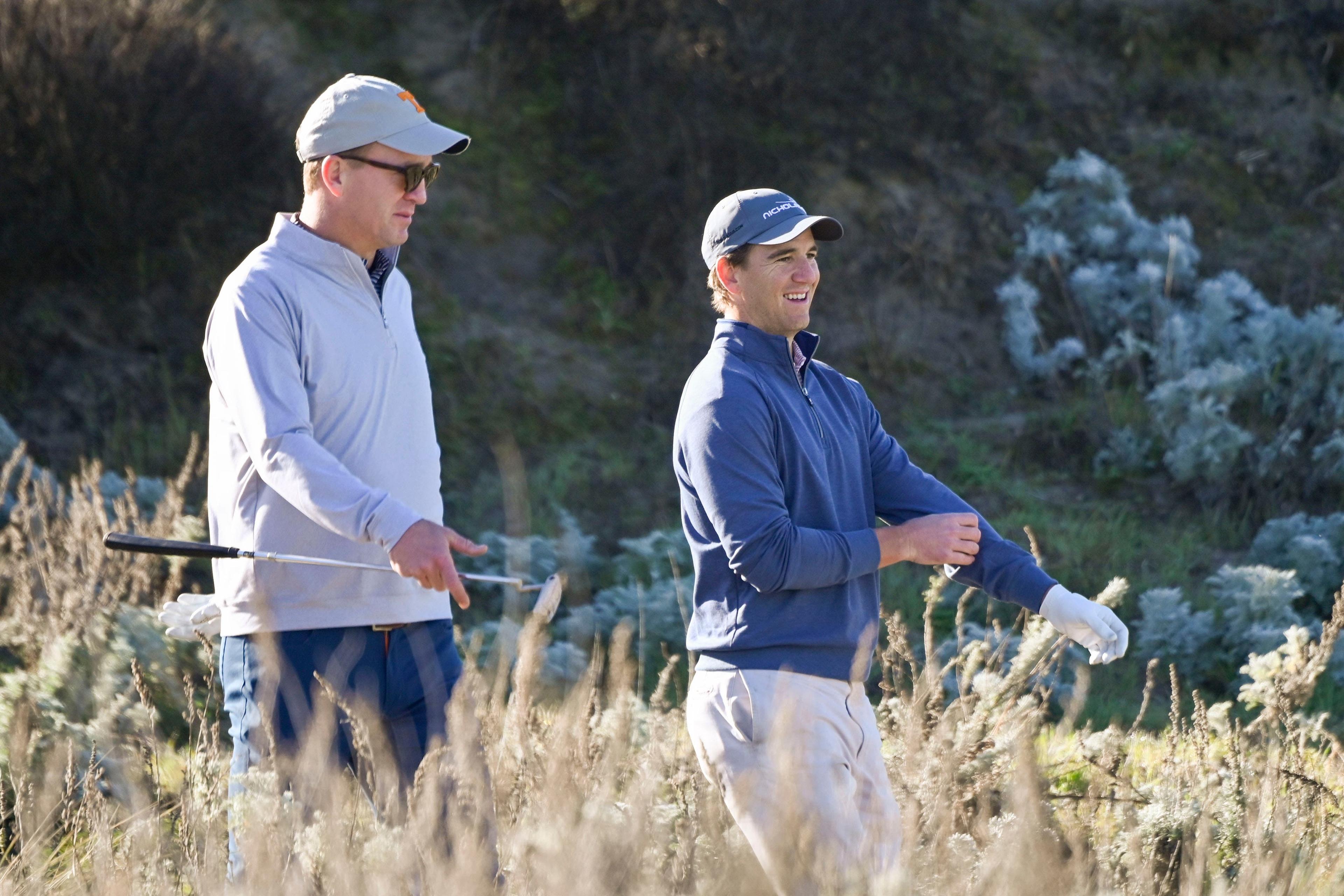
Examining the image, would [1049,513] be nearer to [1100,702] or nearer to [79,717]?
[1100,702]

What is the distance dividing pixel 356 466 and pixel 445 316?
6084 millimetres

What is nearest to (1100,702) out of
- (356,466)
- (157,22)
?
(356,466)

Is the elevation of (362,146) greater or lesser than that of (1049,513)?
greater

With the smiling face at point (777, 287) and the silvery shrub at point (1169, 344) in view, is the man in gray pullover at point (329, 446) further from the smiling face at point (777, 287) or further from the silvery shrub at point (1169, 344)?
the silvery shrub at point (1169, 344)

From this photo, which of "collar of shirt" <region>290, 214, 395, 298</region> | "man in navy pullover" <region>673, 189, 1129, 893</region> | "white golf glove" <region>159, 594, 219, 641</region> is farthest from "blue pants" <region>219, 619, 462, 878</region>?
"collar of shirt" <region>290, 214, 395, 298</region>

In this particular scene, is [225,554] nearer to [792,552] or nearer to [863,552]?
[792,552]

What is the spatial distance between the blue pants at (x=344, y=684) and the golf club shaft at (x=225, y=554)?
0.15m

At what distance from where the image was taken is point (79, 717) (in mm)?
4395

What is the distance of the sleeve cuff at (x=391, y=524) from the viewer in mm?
2613

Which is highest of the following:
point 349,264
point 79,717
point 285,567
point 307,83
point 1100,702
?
point 307,83

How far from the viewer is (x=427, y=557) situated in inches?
102

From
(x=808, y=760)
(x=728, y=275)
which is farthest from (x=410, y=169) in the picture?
(x=808, y=760)

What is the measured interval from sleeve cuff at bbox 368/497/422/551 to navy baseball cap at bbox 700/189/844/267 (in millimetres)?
871

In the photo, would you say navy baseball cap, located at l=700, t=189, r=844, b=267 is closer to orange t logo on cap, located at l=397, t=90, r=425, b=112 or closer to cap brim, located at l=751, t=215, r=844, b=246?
cap brim, located at l=751, t=215, r=844, b=246
